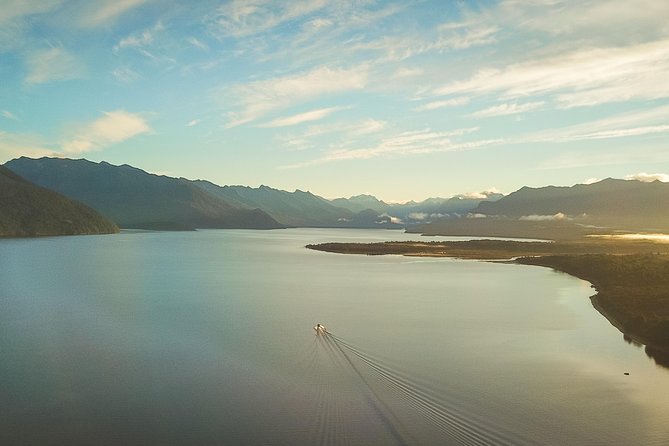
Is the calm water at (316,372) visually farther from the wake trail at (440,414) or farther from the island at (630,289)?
the island at (630,289)

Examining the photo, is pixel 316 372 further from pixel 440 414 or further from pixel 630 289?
pixel 630 289

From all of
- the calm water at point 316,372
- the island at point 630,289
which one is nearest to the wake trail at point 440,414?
the calm water at point 316,372

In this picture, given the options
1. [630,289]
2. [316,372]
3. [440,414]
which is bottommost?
[316,372]

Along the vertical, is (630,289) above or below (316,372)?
above

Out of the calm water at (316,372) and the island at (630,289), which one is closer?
the calm water at (316,372)

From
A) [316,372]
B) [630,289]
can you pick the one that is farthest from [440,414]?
[630,289]

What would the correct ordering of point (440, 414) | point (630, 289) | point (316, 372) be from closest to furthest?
point (440, 414)
point (316, 372)
point (630, 289)

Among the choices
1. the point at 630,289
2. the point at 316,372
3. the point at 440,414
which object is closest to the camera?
the point at 440,414

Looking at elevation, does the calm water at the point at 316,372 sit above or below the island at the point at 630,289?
below
